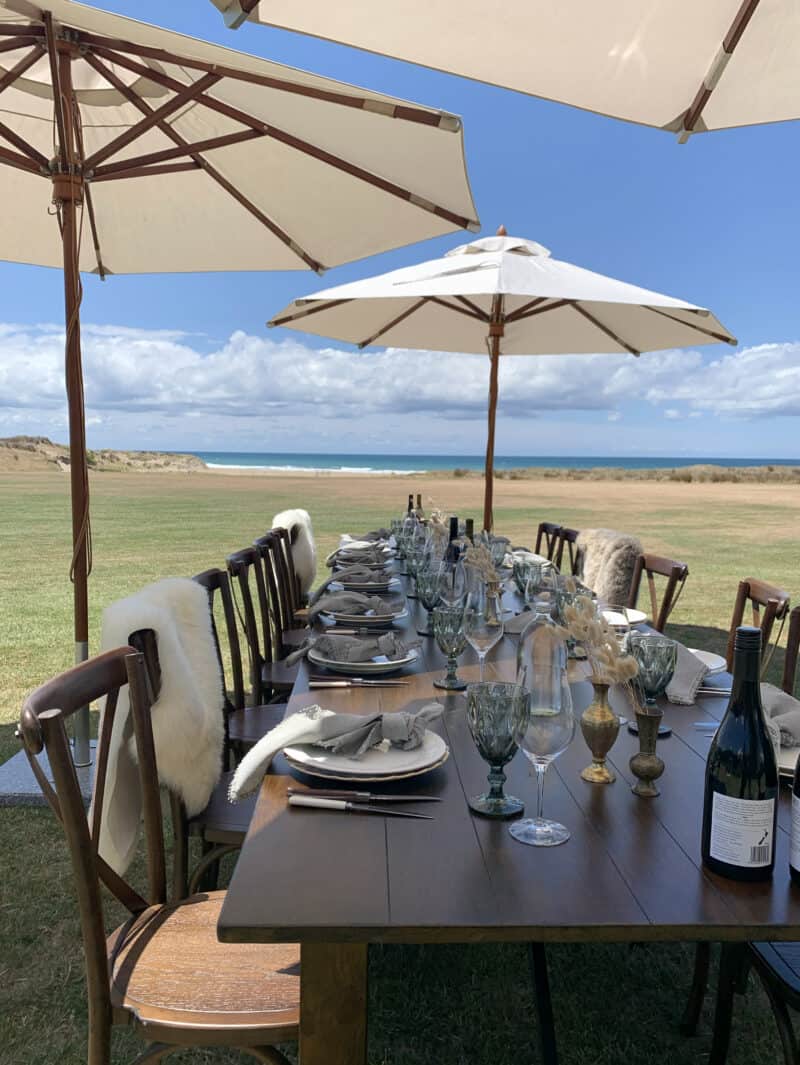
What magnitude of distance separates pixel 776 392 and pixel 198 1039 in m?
92.9

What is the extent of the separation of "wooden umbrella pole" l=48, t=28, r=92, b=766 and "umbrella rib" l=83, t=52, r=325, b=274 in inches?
10.2

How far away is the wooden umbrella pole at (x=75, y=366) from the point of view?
2.94 metres

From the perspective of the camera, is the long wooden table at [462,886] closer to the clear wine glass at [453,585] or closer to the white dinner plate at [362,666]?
the white dinner plate at [362,666]

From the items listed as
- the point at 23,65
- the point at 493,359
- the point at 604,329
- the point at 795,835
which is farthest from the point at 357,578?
the point at 604,329

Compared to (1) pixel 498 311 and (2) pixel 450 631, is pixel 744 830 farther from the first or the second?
(1) pixel 498 311

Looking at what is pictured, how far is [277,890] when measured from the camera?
110cm

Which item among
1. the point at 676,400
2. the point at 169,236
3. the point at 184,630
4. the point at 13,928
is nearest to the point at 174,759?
the point at 184,630

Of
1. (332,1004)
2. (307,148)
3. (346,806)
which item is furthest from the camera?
(307,148)

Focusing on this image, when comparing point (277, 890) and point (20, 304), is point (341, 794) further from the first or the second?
point (20, 304)

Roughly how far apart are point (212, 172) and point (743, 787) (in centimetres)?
351

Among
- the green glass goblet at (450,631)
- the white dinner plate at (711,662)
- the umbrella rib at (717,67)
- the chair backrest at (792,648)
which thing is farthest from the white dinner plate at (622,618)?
the umbrella rib at (717,67)

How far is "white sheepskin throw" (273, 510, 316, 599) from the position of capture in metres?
5.03

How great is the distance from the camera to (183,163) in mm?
3570

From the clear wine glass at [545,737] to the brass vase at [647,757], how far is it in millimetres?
191
